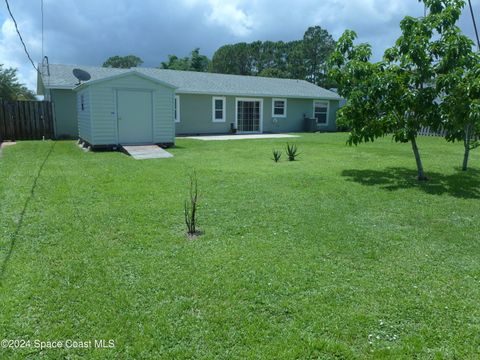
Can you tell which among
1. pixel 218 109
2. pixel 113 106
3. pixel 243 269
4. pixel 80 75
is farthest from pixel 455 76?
pixel 80 75

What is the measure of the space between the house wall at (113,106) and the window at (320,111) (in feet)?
41.8

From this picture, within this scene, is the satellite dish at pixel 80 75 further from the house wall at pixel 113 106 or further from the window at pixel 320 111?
the window at pixel 320 111

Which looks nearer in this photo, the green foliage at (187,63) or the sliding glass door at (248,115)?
the sliding glass door at (248,115)

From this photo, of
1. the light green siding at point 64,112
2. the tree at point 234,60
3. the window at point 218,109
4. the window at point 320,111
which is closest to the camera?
the light green siding at point 64,112

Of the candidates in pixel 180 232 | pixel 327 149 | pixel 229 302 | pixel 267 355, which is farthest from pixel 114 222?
pixel 327 149

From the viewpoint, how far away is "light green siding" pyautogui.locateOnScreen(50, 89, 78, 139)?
15992mm

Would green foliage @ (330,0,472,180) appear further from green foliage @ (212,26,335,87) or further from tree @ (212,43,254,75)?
tree @ (212,43,254,75)

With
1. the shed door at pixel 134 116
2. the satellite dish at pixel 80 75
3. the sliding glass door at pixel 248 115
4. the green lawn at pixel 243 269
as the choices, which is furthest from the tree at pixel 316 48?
the green lawn at pixel 243 269

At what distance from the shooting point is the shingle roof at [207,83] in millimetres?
16978

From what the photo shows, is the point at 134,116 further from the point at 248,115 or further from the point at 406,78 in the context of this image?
the point at 248,115

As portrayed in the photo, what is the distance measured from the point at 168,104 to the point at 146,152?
8.38 feet

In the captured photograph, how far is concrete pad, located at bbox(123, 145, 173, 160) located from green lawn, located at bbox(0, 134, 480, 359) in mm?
3377

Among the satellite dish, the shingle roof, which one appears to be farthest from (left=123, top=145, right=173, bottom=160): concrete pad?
the satellite dish

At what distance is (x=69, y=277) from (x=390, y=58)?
8046 millimetres
